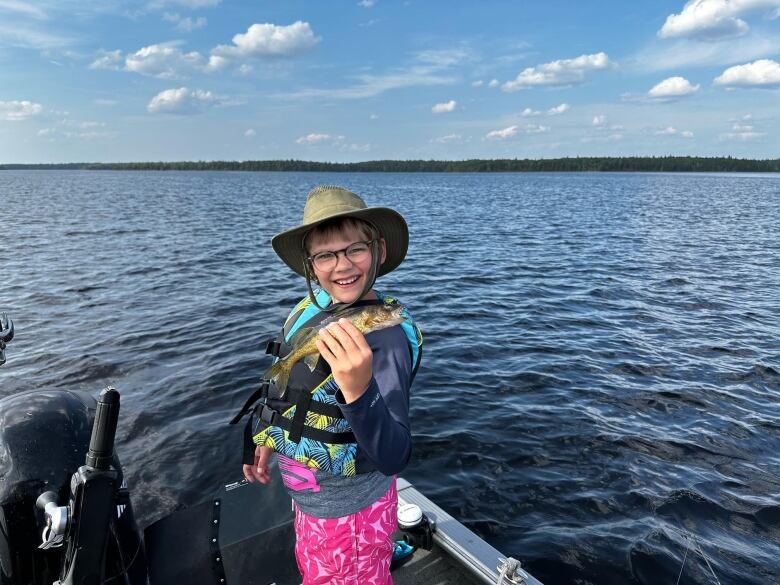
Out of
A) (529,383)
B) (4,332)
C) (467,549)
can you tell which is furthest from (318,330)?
(529,383)

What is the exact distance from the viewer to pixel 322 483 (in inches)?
109

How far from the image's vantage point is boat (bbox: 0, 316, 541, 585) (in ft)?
10.8

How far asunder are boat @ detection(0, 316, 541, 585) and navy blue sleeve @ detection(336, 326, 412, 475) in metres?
1.76

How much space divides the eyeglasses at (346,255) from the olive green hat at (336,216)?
0.15m

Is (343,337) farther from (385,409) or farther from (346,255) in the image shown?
(346,255)

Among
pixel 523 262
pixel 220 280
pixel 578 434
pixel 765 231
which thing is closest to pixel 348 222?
pixel 578 434

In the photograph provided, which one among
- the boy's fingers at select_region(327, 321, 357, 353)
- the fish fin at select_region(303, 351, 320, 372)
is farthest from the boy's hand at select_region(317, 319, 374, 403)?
the fish fin at select_region(303, 351, 320, 372)

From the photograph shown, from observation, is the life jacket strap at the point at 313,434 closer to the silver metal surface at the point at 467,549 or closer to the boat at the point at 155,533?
the boat at the point at 155,533

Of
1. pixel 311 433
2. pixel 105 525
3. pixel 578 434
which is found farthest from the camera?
pixel 578 434

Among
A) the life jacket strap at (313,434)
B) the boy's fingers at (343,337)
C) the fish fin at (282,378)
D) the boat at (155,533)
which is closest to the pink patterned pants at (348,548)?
the life jacket strap at (313,434)

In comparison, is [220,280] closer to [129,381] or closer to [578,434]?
[129,381]

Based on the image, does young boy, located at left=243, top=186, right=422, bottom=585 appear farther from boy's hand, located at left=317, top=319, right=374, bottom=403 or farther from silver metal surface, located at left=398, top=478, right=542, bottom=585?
silver metal surface, located at left=398, top=478, right=542, bottom=585

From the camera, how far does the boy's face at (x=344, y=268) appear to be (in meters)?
2.77

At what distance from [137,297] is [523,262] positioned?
1528 cm
